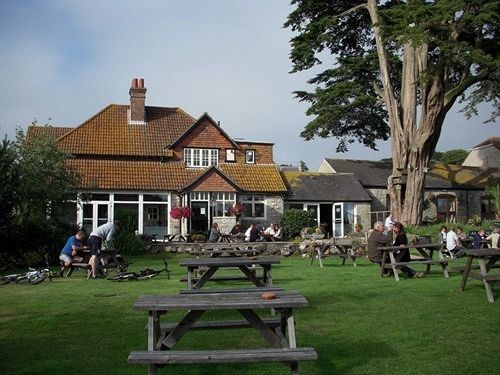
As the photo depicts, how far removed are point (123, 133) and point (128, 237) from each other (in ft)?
39.2

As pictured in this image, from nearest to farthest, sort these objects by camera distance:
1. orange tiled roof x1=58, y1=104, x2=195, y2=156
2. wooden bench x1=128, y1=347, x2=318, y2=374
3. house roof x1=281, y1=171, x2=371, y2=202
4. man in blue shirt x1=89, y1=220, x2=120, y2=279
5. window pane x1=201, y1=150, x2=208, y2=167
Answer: wooden bench x1=128, y1=347, x2=318, y2=374, man in blue shirt x1=89, y1=220, x2=120, y2=279, orange tiled roof x1=58, y1=104, x2=195, y2=156, window pane x1=201, y1=150, x2=208, y2=167, house roof x1=281, y1=171, x2=371, y2=202

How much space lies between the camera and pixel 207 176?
106 feet

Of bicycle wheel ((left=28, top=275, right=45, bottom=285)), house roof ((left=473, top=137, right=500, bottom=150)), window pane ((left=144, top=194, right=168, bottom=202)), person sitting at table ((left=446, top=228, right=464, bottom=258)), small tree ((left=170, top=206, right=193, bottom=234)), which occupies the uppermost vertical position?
house roof ((left=473, top=137, right=500, bottom=150))

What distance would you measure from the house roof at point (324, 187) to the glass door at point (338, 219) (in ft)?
2.20

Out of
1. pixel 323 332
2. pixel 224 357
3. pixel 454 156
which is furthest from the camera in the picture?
pixel 454 156

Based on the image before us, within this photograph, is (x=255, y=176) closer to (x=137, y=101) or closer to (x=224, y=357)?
(x=137, y=101)

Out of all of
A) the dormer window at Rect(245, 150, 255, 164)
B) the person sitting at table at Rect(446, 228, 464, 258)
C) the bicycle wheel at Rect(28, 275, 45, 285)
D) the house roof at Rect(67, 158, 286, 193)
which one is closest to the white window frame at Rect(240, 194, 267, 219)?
the house roof at Rect(67, 158, 286, 193)

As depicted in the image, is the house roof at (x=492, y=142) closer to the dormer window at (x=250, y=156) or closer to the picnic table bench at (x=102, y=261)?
the dormer window at (x=250, y=156)

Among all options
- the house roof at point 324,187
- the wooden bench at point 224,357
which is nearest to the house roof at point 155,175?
the house roof at point 324,187

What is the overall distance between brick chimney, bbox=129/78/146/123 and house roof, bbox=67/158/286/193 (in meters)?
4.21

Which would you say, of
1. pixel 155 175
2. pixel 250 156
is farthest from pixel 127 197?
pixel 250 156

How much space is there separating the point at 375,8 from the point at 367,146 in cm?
845

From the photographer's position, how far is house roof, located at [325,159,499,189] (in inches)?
1597

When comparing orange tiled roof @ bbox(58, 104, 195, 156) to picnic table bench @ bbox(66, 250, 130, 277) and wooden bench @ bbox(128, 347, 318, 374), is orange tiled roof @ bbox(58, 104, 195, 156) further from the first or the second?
wooden bench @ bbox(128, 347, 318, 374)
